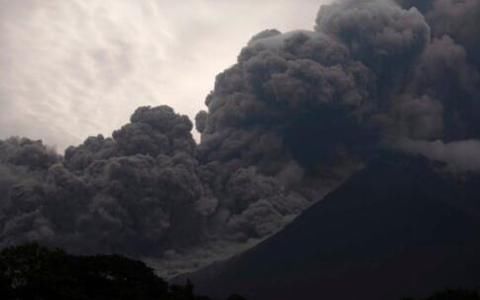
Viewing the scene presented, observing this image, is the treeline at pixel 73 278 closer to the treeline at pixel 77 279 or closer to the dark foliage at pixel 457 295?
the treeline at pixel 77 279

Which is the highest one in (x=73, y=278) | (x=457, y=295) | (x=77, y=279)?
(x=77, y=279)

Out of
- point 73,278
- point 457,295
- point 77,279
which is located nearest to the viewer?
point 73,278

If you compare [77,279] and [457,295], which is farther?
[457,295]

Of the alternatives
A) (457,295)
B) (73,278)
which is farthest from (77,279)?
(457,295)

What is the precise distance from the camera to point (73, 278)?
24516 mm

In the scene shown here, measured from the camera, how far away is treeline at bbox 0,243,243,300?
72.5ft

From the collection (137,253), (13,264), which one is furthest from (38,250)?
(137,253)

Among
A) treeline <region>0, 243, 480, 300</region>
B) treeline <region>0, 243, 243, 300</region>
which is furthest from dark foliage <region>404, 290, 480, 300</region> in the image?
treeline <region>0, 243, 243, 300</region>

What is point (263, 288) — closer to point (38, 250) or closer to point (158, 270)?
point (158, 270)

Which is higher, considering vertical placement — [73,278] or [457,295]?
[73,278]

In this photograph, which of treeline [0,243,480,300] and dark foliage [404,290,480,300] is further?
dark foliage [404,290,480,300]

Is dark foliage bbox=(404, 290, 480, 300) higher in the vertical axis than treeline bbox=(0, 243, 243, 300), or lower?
lower

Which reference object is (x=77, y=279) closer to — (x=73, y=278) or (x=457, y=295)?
(x=73, y=278)

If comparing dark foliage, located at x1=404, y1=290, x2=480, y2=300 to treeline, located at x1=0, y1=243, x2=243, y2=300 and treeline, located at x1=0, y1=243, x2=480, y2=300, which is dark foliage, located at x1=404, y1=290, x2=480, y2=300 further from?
treeline, located at x1=0, y1=243, x2=243, y2=300
